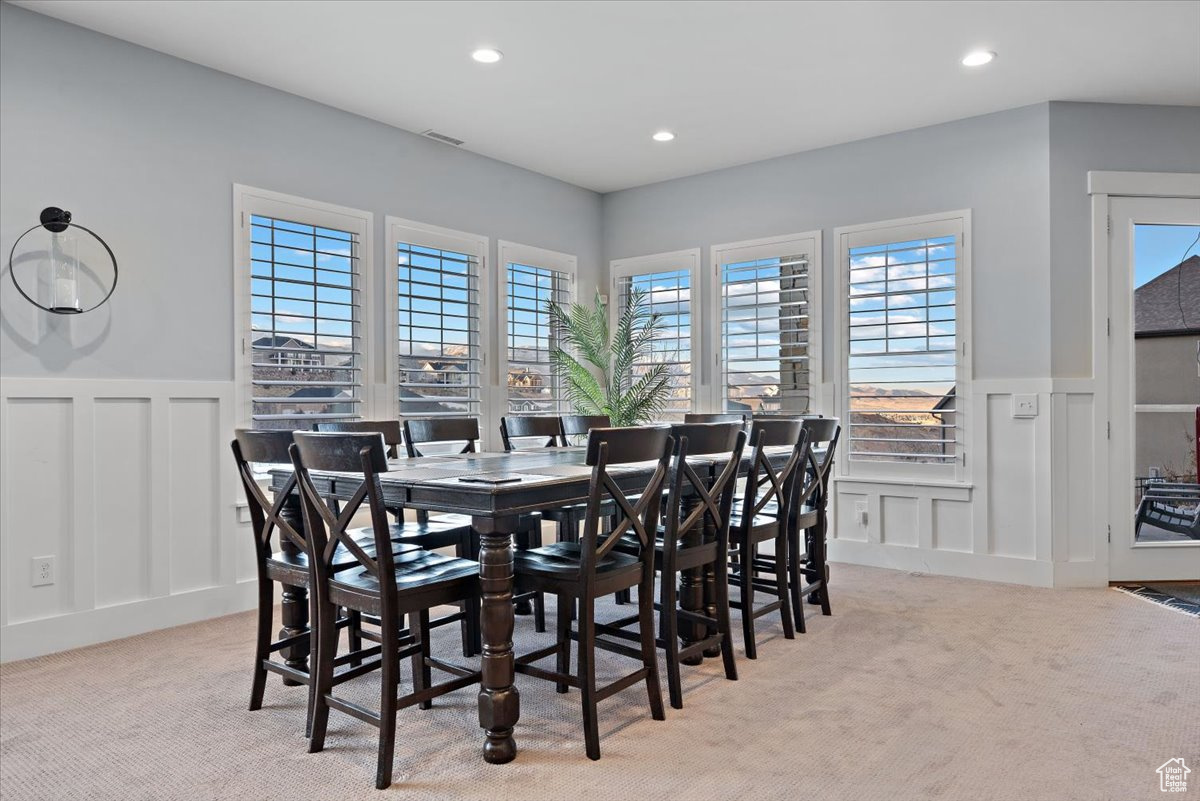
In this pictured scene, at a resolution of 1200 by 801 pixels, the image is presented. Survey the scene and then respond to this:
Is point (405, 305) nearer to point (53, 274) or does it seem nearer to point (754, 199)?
point (53, 274)

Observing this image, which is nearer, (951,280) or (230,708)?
(230,708)

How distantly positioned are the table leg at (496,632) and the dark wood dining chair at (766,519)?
1123 mm

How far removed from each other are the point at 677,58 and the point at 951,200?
79.0 inches

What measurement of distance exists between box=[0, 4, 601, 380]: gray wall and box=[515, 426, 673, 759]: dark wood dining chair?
229 centimetres

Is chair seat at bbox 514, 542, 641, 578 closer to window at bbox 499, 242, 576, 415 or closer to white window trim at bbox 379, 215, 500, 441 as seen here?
white window trim at bbox 379, 215, 500, 441

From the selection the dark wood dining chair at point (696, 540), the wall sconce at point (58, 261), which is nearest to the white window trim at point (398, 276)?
the wall sconce at point (58, 261)

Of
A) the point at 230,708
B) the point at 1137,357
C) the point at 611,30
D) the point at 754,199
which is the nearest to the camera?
the point at 230,708

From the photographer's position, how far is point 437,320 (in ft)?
16.2

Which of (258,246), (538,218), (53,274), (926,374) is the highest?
(538,218)

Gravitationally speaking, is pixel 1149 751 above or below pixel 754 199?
below

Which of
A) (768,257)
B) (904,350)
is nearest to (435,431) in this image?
(768,257)

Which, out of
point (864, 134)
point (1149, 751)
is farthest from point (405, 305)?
point (1149, 751)

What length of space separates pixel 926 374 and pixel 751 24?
7.83 ft

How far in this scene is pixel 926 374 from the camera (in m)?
4.70
